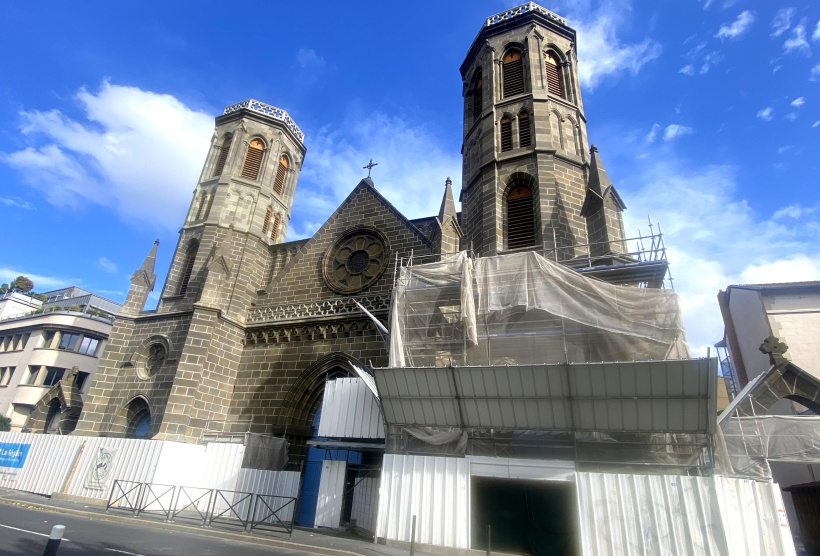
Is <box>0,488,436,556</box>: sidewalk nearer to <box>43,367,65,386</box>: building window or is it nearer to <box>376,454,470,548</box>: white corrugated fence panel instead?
<box>376,454,470,548</box>: white corrugated fence panel

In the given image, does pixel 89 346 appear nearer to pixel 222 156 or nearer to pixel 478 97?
pixel 222 156

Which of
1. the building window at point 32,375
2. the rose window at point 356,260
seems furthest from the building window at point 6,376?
the rose window at point 356,260

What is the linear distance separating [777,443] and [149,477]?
57.7 ft

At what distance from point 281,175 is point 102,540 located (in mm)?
19660

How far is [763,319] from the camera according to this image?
21.8m

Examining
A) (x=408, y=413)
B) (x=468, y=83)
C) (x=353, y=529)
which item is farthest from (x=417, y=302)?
(x=468, y=83)

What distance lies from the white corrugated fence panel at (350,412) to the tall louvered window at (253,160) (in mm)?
14170

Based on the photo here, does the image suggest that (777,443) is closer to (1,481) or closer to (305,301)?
(305,301)

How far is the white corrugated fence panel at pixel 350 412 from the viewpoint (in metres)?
12.7

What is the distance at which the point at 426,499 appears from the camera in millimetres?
10578

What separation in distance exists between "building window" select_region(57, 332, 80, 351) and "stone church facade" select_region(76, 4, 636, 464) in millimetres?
19336

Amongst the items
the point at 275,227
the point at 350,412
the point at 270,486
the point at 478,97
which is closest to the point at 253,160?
the point at 275,227

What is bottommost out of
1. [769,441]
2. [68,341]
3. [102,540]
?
[102,540]

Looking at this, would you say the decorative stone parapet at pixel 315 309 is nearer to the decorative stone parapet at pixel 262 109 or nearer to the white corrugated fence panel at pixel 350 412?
the white corrugated fence panel at pixel 350 412
